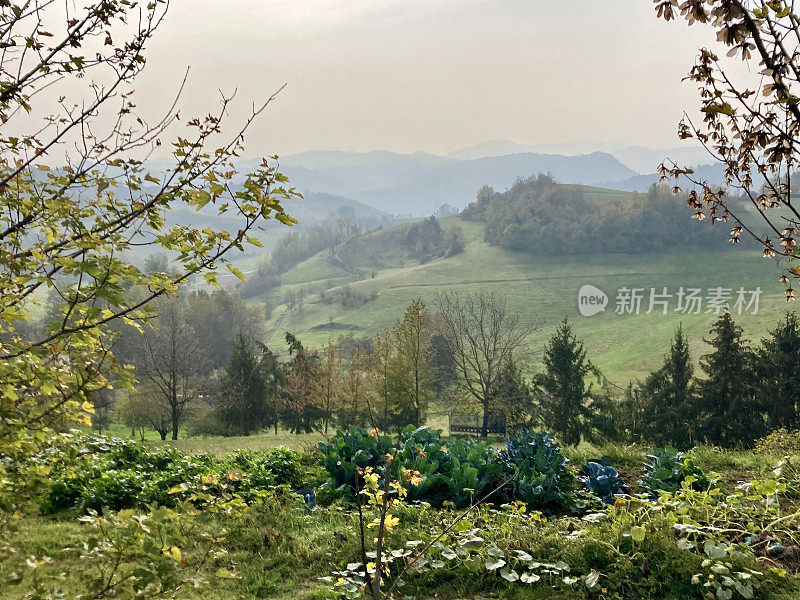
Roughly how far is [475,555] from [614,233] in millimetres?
130358

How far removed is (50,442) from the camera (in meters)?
3.53

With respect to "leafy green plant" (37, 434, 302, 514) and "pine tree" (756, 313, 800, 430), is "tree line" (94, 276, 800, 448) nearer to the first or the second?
"pine tree" (756, 313, 800, 430)

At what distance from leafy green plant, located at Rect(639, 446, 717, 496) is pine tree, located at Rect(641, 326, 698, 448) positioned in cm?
2571

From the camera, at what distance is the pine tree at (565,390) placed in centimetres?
3550

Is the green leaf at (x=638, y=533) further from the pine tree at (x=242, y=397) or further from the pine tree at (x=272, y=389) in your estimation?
the pine tree at (x=272, y=389)

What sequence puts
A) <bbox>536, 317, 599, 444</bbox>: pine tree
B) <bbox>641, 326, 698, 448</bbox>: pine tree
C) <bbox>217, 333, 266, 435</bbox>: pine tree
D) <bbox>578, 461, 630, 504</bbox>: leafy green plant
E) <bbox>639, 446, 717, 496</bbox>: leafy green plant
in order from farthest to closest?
<bbox>217, 333, 266, 435</bbox>: pine tree, <bbox>536, 317, 599, 444</bbox>: pine tree, <bbox>641, 326, 698, 448</bbox>: pine tree, <bbox>578, 461, 630, 504</bbox>: leafy green plant, <bbox>639, 446, 717, 496</bbox>: leafy green plant

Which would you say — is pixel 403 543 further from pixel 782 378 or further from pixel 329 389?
pixel 782 378

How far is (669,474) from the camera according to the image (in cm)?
711

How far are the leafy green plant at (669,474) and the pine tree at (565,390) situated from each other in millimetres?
28406

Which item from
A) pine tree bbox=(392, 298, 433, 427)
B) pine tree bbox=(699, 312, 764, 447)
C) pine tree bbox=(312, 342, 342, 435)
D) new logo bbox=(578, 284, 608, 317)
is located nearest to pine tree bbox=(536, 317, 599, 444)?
pine tree bbox=(699, 312, 764, 447)

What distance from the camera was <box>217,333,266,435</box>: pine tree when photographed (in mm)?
38312

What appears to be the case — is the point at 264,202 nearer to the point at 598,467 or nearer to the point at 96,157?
the point at 96,157

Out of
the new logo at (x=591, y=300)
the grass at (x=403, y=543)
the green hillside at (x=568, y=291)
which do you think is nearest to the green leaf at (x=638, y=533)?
the grass at (x=403, y=543)

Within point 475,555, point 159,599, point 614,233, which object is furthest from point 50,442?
point 614,233
